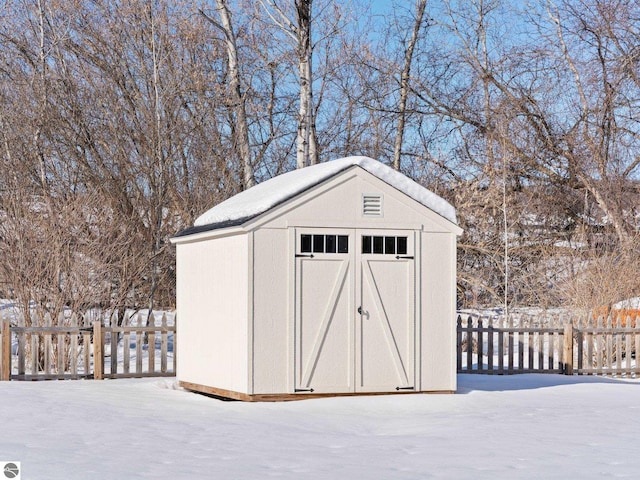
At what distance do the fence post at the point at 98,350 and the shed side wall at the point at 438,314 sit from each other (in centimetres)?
488

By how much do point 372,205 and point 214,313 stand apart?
7.89 ft

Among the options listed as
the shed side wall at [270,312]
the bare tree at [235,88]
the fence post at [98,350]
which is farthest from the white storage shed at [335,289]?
the bare tree at [235,88]

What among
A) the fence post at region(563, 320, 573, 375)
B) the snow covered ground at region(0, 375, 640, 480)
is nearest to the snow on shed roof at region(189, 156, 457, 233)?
the snow covered ground at region(0, 375, 640, 480)

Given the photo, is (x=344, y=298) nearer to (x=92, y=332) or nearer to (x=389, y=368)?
(x=389, y=368)

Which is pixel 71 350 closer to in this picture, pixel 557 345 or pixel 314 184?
pixel 314 184

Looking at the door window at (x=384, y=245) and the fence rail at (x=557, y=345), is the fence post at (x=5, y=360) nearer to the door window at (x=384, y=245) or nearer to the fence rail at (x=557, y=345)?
the door window at (x=384, y=245)

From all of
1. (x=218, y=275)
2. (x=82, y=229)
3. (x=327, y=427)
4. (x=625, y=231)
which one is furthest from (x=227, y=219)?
(x=625, y=231)

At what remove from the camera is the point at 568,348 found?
52.0ft

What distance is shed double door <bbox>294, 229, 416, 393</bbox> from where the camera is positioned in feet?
38.1

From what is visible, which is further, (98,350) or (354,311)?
(98,350)

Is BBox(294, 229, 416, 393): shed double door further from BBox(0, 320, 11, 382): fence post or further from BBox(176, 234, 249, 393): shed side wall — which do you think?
BBox(0, 320, 11, 382): fence post

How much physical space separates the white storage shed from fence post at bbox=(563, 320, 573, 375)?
14.0 feet

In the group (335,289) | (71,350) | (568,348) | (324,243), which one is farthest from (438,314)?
(71,350)

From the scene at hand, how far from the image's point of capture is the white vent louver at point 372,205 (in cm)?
1189
